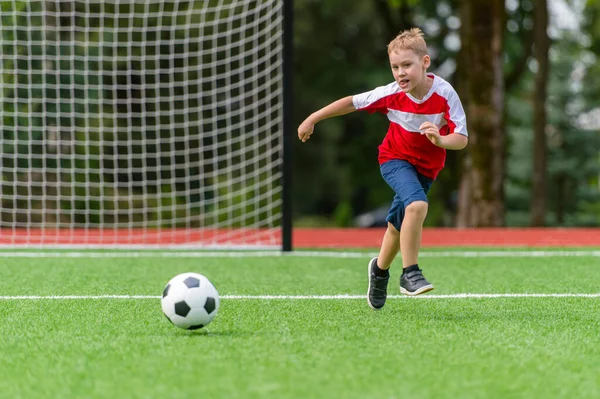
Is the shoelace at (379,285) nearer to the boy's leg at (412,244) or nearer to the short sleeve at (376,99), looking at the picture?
the boy's leg at (412,244)

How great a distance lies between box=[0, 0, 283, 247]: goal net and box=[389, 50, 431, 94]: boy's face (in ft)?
14.3

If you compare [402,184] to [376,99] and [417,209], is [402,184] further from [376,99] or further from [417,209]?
[376,99]

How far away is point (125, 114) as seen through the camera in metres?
11.5

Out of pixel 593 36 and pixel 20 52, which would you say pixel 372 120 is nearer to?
pixel 593 36

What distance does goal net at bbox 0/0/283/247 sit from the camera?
35.4 ft

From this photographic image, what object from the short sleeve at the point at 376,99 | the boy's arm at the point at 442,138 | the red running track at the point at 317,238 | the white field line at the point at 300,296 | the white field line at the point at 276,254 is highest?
the short sleeve at the point at 376,99

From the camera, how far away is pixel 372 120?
25.6 meters

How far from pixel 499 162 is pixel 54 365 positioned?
13048 millimetres

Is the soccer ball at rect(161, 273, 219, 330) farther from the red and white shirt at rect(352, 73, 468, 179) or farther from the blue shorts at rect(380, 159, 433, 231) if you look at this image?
the red and white shirt at rect(352, 73, 468, 179)

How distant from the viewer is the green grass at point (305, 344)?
2963 mm

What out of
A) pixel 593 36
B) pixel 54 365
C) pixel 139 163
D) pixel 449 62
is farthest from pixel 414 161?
pixel 593 36

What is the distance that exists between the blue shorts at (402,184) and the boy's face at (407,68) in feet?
1.55

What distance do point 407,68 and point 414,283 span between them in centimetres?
114

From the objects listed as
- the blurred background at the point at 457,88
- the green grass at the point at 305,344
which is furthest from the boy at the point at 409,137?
the blurred background at the point at 457,88
